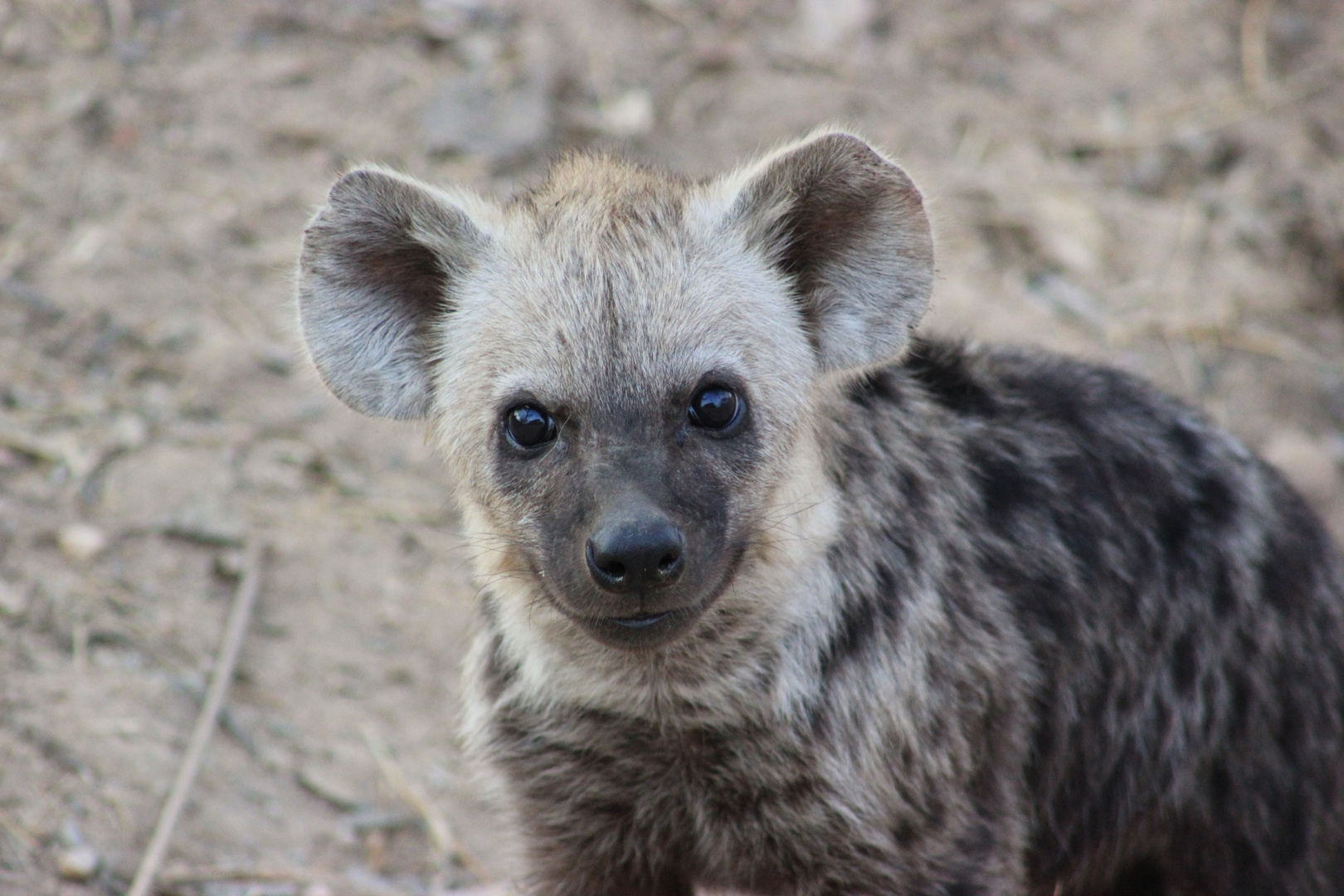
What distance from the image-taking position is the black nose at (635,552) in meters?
2.47

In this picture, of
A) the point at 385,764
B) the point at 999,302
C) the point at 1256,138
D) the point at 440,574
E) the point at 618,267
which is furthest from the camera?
the point at 1256,138

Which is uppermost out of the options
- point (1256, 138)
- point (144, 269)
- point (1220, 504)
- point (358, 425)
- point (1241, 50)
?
point (1241, 50)

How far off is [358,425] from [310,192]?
1064 millimetres

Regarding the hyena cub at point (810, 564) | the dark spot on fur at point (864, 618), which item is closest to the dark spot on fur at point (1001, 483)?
the hyena cub at point (810, 564)

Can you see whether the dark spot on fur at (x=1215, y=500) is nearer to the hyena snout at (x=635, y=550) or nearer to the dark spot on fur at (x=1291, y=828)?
the dark spot on fur at (x=1291, y=828)

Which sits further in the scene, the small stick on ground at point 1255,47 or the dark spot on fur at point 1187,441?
the small stick on ground at point 1255,47

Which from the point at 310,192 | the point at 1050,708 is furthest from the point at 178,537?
the point at 1050,708

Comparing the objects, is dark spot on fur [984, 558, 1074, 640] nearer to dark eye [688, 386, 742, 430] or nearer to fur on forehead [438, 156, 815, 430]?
fur on forehead [438, 156, 815, 430]

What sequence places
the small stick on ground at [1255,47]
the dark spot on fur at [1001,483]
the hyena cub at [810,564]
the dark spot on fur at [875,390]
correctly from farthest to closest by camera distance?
the small stick on ground at [1255,47]
the dark spot on fur at [1001,483]
the dark spot on fur at [875,390]
the hyena cub at [810,564]

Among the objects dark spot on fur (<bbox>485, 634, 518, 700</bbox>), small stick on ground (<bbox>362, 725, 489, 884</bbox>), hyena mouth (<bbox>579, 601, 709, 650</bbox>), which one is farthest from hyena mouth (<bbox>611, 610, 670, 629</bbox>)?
small stick on ground (<bbox>362, 725, 489, 884</bbox>)

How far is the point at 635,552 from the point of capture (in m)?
2.47

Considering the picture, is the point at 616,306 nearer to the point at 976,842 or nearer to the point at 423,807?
the point at 976,842

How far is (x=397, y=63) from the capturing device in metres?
6.09

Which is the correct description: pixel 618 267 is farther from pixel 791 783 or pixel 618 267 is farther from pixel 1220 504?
pixel 1220 504
